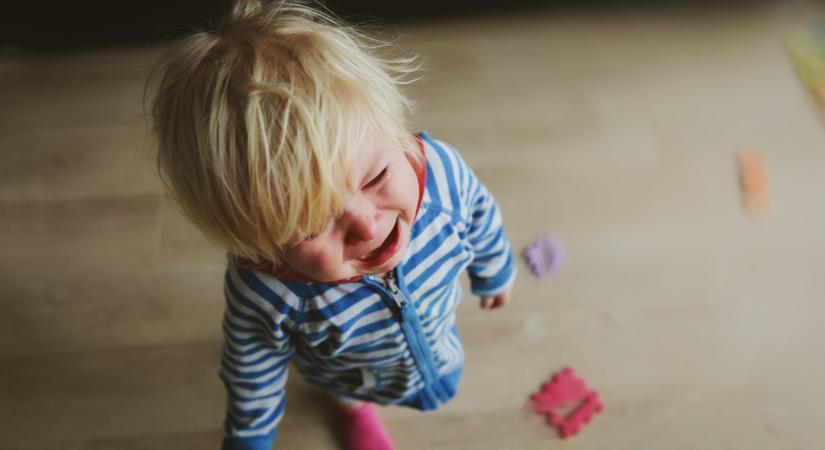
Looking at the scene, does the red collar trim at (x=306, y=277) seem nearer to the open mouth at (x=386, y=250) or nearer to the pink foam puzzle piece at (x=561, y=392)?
the open mouth at (x=386, y=250)

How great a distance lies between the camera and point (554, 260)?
3.58ft

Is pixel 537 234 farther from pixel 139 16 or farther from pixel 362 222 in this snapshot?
pixel 139 16

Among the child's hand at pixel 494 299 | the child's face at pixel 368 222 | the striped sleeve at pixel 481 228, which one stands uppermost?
the child's face at pixel 368 222

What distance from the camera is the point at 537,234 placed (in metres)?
1.12

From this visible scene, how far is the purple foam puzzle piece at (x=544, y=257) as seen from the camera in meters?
1.08

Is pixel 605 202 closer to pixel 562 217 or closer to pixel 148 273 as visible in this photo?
pixel 562 217

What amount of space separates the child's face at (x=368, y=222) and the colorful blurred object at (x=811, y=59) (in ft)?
3.54

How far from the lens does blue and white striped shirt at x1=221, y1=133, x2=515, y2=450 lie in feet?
2.02

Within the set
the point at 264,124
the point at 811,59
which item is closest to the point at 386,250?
the point at 264,124

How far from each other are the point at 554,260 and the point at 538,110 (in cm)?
33

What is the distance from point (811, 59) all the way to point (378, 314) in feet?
3.81

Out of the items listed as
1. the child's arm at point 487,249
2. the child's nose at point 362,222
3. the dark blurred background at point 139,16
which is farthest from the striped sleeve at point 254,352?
the dark blurred background at point 139,16

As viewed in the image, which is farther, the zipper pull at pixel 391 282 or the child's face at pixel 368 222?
the zipper pull at pixel 391 282

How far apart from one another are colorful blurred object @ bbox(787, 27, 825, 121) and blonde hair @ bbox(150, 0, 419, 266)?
3.66 feet
